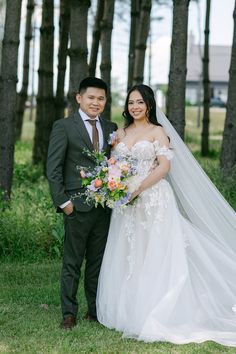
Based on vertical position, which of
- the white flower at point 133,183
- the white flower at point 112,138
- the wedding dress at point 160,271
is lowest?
the wedding dress at point 160,271

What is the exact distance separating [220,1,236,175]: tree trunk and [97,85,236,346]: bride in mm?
5097

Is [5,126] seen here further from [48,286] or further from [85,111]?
[85,111]

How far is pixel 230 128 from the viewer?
1144cm

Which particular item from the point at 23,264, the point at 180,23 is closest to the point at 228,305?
the point at 23,264

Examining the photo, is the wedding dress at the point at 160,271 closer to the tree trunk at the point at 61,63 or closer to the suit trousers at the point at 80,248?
the suit trousers at the point at 80,248

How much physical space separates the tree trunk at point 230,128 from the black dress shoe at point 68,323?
563 centimetres

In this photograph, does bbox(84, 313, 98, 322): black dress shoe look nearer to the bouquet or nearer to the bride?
the bride

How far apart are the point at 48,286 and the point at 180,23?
400 centimetres

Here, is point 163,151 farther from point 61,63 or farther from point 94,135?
point 61,63

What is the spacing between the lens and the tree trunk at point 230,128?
36.9ft

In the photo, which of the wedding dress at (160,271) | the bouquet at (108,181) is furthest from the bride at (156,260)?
the bouquet at (108,181)

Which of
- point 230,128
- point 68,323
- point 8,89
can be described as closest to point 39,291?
point 68,323

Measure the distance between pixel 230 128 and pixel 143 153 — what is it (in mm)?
5766

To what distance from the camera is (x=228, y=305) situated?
6.10m
